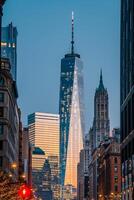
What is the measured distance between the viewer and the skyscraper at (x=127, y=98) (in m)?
129

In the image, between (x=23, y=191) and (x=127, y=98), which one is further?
(x=127, y=98)

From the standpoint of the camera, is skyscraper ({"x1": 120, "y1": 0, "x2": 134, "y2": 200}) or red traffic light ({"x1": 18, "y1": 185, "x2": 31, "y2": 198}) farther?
skyscraper ({"x1": 120, "y1": 0, "x2": 134, "y2": 200})

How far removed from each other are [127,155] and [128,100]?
11693 millimetres

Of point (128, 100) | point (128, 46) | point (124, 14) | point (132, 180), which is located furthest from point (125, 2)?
point (132, 180)

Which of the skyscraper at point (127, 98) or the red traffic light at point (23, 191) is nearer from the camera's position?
the red traffic light at point (23, 191)

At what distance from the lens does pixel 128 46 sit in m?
140

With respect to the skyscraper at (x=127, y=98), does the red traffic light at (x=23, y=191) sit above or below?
below

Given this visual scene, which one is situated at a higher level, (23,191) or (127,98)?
(127,98)

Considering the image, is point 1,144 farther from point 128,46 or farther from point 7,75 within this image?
point 128,46

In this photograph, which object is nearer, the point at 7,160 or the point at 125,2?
the point at 7,160

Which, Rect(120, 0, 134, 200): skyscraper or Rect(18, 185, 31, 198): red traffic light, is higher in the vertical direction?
Rect(120, 0, 134, 200): skyscraper

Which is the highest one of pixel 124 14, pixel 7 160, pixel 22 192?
pixel 124 14

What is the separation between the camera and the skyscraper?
129 m

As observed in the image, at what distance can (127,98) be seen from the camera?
137625 millimetres
